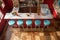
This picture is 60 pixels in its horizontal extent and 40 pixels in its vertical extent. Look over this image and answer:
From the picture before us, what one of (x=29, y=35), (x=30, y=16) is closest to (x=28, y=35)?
(x=29, y=35)

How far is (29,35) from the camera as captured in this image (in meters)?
3.15

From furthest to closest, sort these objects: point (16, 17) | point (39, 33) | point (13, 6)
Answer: point (13, 6) < point (39, 33) < point (16, 17)

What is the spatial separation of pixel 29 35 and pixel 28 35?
0.03 metres

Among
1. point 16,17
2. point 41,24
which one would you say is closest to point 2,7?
point 16,17

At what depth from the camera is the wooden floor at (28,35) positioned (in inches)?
120

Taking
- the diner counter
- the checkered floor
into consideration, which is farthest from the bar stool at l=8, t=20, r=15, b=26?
the checkered floor

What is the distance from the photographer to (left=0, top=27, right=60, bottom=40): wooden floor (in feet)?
10.0

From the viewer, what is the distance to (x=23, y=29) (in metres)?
3.32

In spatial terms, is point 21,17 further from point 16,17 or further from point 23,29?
point 23,29

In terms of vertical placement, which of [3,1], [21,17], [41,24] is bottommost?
[41,24]

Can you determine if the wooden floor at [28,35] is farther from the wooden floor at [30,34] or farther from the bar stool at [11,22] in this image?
the bar stool at [11,22]

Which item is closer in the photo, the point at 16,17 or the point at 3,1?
the point at 16,17

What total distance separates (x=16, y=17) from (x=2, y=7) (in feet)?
2.25

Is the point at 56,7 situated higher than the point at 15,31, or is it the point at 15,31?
the point at 56,7
